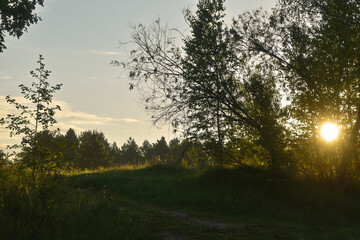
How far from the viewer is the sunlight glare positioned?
567 inches

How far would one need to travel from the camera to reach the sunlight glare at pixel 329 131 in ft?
47.2

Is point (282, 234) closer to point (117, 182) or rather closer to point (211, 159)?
point (211, 159)

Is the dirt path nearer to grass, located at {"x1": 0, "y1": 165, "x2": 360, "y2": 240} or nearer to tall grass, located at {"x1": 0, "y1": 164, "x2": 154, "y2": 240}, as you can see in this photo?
grass, located at {"x1": 0, "y1": 165, "x2": 360, "y2": 240}

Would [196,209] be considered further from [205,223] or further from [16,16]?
[16,16]

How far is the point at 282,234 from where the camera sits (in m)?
8.88

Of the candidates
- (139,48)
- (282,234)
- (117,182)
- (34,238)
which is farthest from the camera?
(117,182)

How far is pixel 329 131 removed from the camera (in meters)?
14.5

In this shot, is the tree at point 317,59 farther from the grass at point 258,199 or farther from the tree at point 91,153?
the tree at point 91,153

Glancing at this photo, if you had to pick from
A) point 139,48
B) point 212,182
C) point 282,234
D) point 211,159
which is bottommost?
point 282,234

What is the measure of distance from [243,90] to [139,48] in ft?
17.0

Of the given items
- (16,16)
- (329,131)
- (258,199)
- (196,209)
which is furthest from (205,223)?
(16,16)

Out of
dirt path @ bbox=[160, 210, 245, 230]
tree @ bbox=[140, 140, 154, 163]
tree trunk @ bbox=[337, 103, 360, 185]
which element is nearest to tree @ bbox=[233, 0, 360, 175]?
tree trunk @ bbox=[337, 103, 360, 185]

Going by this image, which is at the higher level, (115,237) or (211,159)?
(211,159)

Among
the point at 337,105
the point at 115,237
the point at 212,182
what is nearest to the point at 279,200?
the point at 212,182
